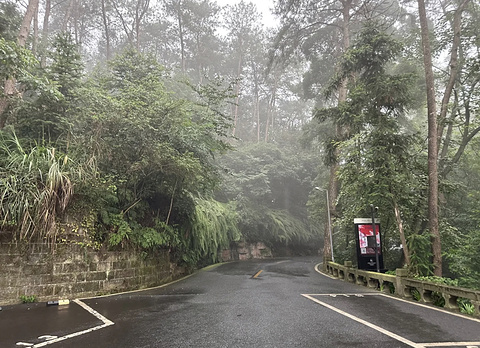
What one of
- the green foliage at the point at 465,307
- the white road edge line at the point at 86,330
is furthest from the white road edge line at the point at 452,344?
the white road edge line at the point at 86,330

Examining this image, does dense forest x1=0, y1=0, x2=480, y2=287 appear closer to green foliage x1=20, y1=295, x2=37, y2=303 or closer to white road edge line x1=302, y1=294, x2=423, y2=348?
green foliage x1=20, y1=295, x2=37, y2=303

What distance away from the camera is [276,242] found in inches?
1245

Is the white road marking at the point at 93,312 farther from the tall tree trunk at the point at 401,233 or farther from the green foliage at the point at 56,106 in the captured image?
the tall tree trunk at the point at 401,233

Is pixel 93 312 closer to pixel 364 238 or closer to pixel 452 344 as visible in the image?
pixel 452 344

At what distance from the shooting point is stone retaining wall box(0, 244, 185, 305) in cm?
751

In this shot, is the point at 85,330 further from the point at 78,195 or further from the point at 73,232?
the point at 78,195

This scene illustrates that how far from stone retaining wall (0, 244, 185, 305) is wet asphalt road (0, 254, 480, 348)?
61 cm

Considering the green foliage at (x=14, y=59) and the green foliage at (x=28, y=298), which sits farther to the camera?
the green foliage at (x=28, y=298)

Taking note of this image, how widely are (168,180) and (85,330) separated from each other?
7.26m

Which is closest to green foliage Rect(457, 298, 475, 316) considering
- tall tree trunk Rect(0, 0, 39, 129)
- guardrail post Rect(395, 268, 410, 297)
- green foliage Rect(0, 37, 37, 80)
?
guardrail post Rect(395, 268, 410, 297)

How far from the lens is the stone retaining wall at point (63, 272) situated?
751 centimetres

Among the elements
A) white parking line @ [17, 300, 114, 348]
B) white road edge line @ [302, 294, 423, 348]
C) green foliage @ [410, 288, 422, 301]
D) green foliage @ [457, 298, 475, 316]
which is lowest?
green foliage @ [410, 288, 422, 301]

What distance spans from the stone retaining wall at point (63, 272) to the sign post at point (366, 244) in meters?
8.43

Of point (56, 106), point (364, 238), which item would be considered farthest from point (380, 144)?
point (56, 106)
